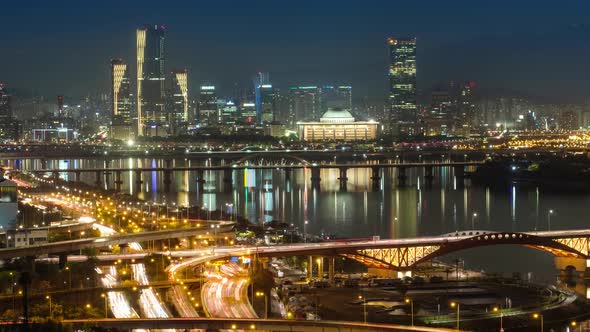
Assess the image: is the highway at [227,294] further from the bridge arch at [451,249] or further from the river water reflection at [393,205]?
the river water reflection at [393,205]

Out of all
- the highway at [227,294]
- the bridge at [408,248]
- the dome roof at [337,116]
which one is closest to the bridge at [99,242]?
the bridge at [408,248]

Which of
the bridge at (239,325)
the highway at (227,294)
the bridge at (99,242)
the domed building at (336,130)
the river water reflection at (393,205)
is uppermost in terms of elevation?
the domed building at (336,130)

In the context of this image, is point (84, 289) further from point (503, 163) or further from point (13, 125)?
point (13, 125)

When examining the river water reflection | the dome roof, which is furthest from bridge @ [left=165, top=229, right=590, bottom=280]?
the dome roof

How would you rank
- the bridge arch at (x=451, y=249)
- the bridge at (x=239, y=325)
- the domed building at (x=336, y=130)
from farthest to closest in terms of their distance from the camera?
1. the domed building at (x=336, y=130)
2. the bridge arch at (x=451, y=249)
3. the bridge at (x=239, y=325)

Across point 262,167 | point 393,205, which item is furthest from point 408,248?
point 262,167

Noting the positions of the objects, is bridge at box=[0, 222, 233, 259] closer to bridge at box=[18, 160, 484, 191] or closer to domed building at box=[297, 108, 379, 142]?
bridge at box=[18, 160, 484, 191]

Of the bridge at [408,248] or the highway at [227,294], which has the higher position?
the bridge at [408,248]
